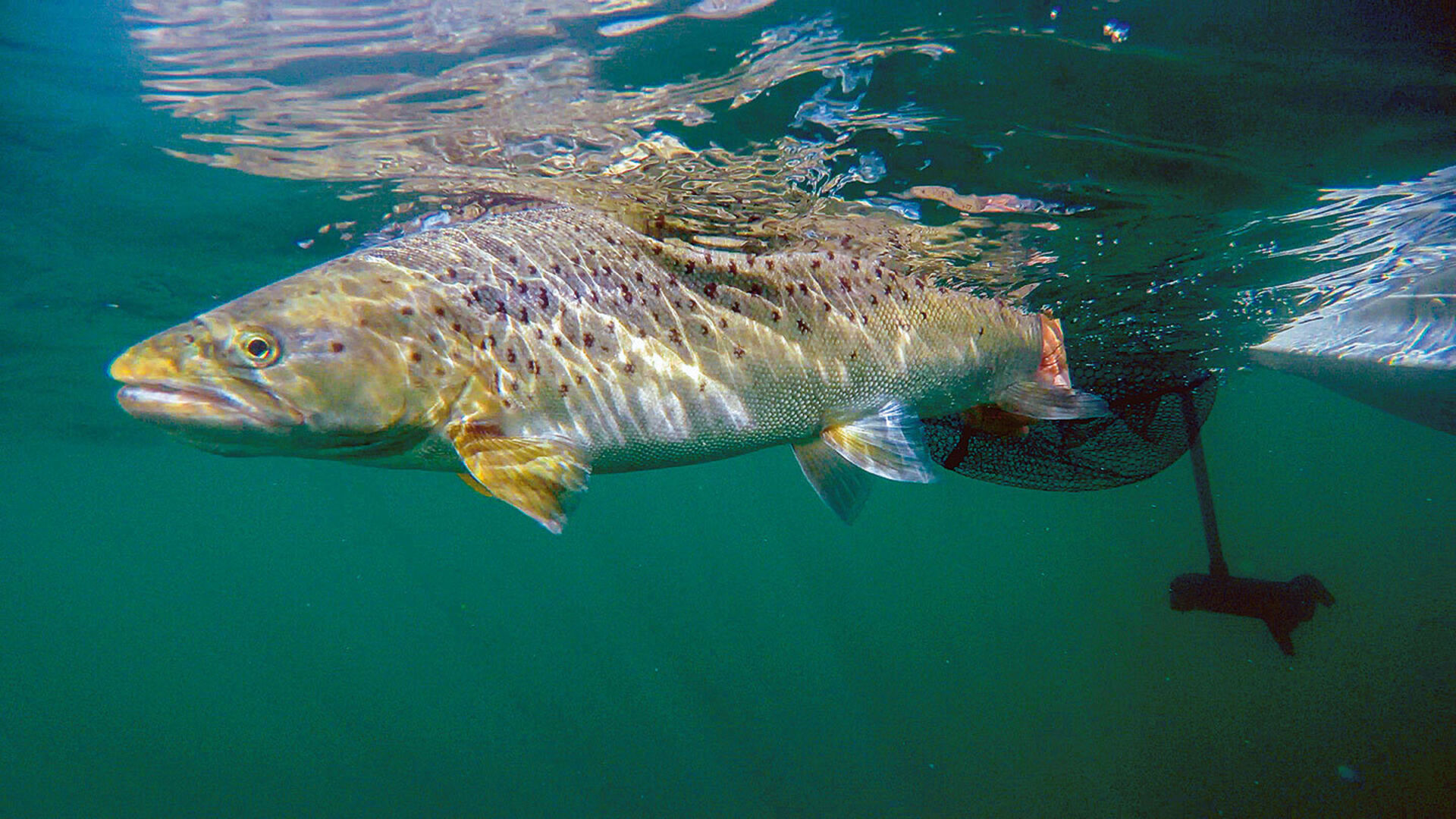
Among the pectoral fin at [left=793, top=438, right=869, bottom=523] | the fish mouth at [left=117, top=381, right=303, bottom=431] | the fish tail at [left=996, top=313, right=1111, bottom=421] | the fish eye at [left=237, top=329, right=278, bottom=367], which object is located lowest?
the fish tail at [left=996, top=313, right=1111, bottom=421]

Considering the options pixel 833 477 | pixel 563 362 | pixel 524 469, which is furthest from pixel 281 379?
pixel 833 477

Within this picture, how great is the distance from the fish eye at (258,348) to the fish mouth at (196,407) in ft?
0.51

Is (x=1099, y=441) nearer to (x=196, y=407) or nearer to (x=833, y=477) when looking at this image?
(x=833, y=477)

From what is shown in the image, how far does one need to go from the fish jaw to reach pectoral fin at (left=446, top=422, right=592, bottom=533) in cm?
66

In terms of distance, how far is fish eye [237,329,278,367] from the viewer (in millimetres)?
2635

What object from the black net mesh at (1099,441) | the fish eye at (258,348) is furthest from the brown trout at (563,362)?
the black net mesh at (1099,441)

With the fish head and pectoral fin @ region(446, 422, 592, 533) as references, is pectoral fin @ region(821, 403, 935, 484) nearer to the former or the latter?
pectoral fin @ region(446, 422, 592, 533)

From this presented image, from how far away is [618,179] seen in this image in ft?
20.5

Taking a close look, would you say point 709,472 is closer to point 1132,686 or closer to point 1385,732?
point 1132,686

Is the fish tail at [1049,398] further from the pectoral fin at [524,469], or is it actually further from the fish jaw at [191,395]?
the fish jaw at [191,395]

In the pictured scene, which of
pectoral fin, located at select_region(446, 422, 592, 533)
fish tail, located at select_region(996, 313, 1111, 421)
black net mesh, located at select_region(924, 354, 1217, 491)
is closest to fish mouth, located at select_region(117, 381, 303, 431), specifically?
pectoral fin, located at select_region(446, 422, 592, 533)

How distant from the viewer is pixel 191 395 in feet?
8.31

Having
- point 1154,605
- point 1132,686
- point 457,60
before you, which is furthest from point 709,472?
point 457,60

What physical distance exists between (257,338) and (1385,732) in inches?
1025
